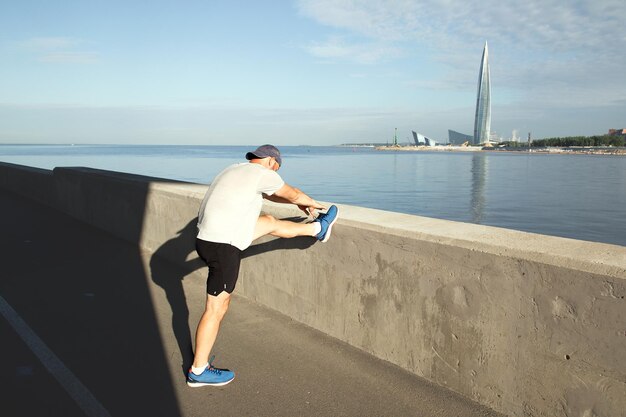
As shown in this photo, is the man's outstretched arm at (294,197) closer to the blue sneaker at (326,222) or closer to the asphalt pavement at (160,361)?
the blue sneaker at (326,222)

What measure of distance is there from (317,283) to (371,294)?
635 millimetres

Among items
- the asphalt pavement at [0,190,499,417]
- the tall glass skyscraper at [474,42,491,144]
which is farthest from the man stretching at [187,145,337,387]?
the tall glass skyscraper at [474,42,491,144]

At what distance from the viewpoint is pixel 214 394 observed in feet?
10.9

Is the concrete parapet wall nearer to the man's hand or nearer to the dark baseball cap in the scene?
the man's hand

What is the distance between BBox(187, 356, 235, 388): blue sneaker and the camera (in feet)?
11.1

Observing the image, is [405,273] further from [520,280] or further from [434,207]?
[434,207]

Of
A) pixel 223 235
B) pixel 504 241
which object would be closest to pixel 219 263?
pixel 223 235

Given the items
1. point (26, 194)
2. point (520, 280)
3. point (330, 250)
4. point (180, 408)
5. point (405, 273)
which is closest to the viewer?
point (520, 280)

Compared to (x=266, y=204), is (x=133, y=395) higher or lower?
lower

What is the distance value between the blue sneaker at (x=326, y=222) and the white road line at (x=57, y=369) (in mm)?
1895

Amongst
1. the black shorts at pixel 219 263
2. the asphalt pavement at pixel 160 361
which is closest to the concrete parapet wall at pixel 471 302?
the asphalt pavement at pixel 160 361

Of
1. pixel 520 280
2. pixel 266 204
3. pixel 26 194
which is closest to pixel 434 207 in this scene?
pixel 26 194

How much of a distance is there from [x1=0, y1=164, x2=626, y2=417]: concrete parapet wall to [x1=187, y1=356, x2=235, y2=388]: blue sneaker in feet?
3.43

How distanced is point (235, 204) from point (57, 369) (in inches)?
69.5
